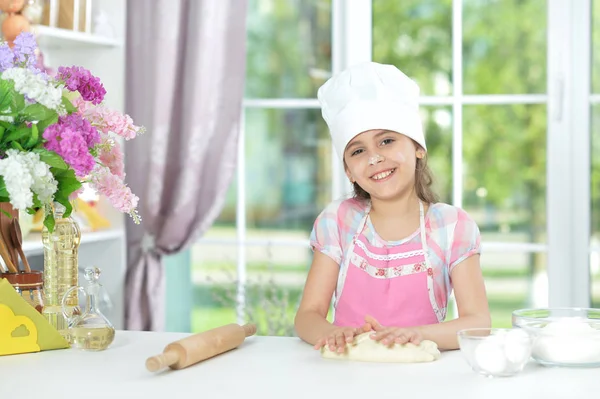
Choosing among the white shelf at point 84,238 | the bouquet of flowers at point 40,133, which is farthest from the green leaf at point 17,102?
the white shelf at point 84,238

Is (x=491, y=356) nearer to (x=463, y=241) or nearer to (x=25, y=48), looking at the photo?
(x=463, y=241)

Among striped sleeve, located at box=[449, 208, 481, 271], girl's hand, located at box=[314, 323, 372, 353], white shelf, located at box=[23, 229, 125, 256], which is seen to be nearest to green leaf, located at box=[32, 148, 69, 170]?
girl's hand, located at box=[314, 323, 372, 353]

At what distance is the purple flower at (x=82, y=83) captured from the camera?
177 centimetres

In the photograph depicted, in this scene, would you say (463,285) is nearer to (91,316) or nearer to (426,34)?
(91,316)

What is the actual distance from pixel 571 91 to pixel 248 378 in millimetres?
2083

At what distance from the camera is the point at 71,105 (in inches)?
67.6

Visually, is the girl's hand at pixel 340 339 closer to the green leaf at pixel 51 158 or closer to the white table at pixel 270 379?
the white table at pixel 270 379

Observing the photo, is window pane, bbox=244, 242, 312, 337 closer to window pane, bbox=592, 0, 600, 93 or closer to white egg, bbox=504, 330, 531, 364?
window pane, bbox=592, 0, 600, 93

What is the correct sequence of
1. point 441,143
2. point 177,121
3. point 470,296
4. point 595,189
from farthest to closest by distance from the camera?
1. point 441,143
2. point 177,121
3. point 595,189
4. point 470,296

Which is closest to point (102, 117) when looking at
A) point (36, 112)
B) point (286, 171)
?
point (36, 112)

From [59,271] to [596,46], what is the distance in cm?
213

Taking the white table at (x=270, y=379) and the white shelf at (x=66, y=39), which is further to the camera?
the white shelf at (x=66, y=39)

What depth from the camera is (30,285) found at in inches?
74.0

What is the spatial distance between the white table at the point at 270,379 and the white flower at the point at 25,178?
305mm
